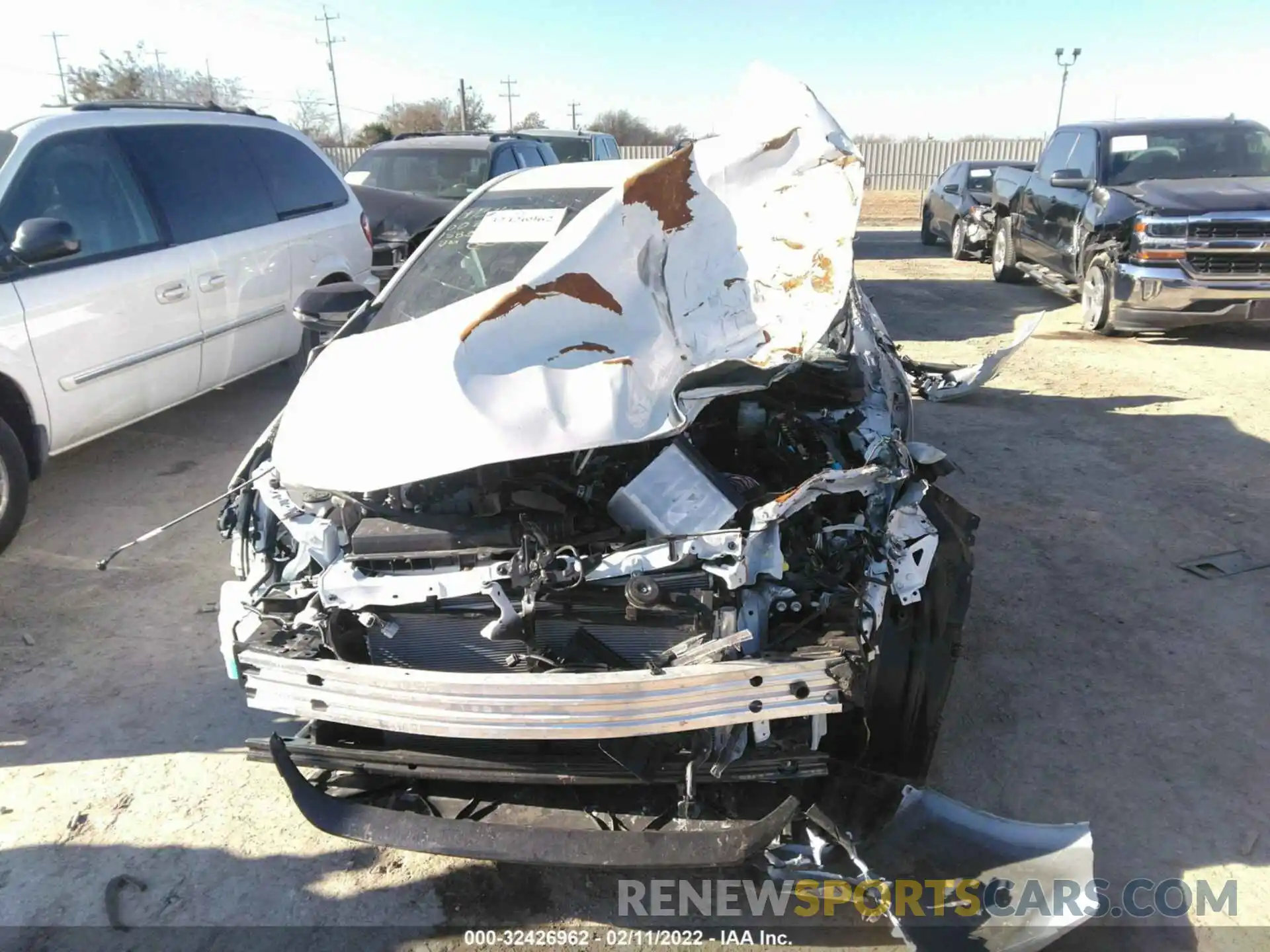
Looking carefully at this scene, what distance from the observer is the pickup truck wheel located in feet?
36.4

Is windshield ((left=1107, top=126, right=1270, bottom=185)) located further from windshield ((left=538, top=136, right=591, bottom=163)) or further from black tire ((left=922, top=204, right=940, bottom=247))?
black tire ((left=922, top=204, right=940, bottom=247))

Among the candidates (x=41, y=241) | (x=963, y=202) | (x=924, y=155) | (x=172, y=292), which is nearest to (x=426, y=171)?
(x=172, y=292)

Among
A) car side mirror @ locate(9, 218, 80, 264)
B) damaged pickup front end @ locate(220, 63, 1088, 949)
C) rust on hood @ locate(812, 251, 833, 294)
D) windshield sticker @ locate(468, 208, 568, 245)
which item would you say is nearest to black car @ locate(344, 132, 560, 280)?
car side mirror @ locate(9, 218, 80, 264)

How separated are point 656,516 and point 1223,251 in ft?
23.8

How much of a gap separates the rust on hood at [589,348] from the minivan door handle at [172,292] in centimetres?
314

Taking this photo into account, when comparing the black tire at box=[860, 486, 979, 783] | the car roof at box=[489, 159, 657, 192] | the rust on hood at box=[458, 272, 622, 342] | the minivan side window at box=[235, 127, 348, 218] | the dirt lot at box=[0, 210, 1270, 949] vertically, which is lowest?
the dirt lot at box=[0, 210, 1270, 949]

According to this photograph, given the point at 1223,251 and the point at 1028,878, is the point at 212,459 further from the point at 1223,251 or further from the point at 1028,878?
the point at 1223,251

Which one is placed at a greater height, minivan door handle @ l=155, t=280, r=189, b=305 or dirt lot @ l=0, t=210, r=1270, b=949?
minivan door handle @ l=155, t=280, r=189, b=305

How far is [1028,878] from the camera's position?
7.18 feet

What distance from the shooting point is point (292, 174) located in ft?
19.7

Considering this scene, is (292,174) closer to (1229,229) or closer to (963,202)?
(1229,229)

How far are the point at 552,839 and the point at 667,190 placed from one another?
2.13 meters

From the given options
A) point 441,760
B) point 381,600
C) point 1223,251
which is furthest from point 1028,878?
point 1223,251

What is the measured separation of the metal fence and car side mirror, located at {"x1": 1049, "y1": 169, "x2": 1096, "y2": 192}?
72.6ft
